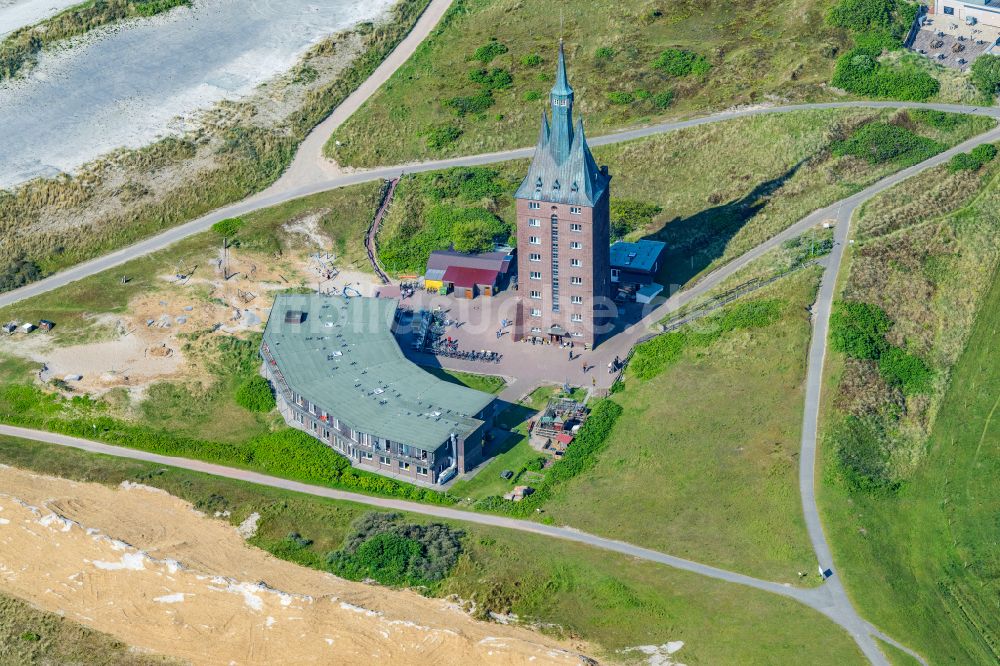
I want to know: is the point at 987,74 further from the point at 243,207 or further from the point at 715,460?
the point at 243,207

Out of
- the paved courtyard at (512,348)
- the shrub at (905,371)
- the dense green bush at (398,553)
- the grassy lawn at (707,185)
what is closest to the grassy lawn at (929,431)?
the shrub at (905,371)

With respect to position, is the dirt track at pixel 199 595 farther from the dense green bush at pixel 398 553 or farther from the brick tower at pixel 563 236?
the brick tower at pixel 563 236

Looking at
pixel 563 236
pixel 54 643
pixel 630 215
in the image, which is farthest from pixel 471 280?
pixel 54 643

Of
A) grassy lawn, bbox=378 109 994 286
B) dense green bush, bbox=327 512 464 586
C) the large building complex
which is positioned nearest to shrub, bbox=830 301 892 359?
grassy lawn, bbox=378 109 994 286

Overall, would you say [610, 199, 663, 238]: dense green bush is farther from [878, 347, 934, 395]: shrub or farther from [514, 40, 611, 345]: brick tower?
[878, 347, 934, 395]: shrub

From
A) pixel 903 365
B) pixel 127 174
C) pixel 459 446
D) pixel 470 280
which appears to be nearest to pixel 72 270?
pixel 127 174

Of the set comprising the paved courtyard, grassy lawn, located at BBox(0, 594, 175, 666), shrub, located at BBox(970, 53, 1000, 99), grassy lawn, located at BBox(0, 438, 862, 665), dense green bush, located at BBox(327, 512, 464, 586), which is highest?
shrub, located at BBox(970, 53, 1000, 99)
